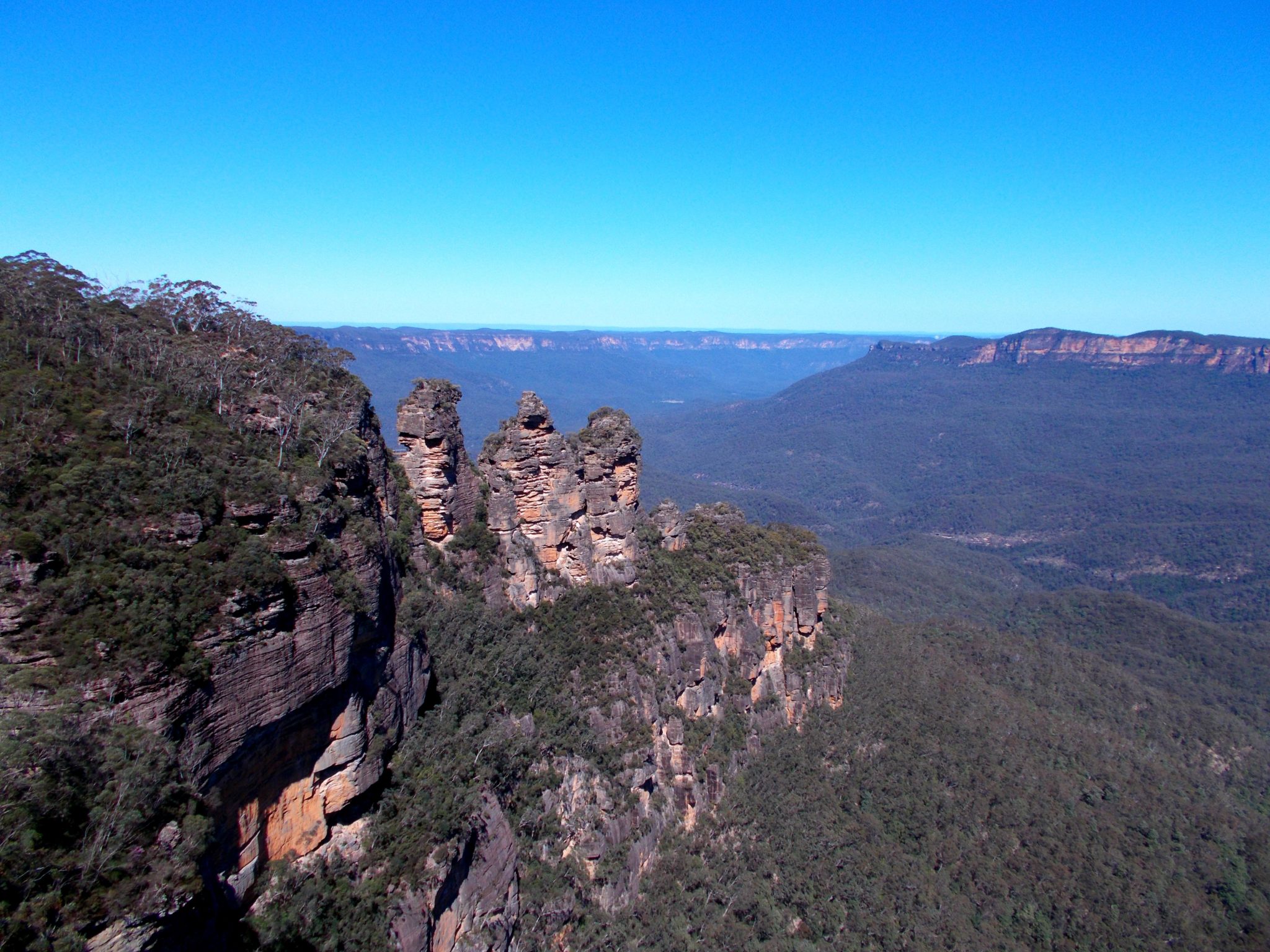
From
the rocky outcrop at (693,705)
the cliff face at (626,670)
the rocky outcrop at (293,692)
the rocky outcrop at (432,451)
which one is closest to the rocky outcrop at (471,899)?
the cliff face at (626,670)

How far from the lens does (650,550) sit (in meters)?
36.4

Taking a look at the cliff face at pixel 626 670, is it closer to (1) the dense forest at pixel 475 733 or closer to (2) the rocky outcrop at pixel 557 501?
(2) the rocky outcrop at pixel 557 501

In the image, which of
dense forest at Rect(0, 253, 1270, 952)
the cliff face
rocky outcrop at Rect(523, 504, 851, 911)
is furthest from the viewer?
rocky outcrop at Rect(523, 504, 851, 911)

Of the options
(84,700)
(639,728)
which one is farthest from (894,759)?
(84,700)

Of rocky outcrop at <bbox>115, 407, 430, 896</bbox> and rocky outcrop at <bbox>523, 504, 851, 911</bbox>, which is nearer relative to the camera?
rocky outcrop at <bbox>115, 407, 430, 896</bbox>

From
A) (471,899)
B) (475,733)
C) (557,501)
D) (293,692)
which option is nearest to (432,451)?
(557,501)

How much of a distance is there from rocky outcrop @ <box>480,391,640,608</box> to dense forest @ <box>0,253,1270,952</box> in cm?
119

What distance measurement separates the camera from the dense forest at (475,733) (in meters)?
12.4

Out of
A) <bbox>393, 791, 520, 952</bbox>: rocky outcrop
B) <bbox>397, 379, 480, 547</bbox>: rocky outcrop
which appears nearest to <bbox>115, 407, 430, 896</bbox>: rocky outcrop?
<bbox>393, 791, 520, 952</bbox>: rocky outcrop

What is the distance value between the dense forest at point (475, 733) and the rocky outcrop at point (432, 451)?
101 cm

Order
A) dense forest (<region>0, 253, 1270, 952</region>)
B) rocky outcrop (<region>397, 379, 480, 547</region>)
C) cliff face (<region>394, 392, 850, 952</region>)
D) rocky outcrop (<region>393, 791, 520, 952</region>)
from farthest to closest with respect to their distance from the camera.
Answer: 1. rocky outcrop (<region>397, 379, 480, 547</region>)
2. cliff face (<region>394, 392, 850, 952</region>)
3. rocky outcrop (<region>393, 791, 520, 952</region>)
4. dense forest (<region>0, 253, 1270, 952</region>)

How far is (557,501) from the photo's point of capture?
32.4m

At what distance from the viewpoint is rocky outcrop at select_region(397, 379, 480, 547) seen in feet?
94.7

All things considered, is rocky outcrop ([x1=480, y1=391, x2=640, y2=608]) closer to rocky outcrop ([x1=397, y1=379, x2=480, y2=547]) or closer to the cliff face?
the cliff face
